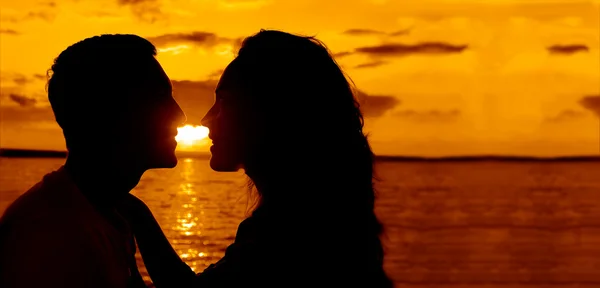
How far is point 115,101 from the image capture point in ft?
9.59

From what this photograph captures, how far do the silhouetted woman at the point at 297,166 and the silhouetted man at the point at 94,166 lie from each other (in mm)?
260

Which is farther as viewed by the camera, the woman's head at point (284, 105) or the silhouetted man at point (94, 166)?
the woman's head at point (284, 105)

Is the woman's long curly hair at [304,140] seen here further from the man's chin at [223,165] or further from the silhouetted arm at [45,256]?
the silhouetted arm at [45,256]

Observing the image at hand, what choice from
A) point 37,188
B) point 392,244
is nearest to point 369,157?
point 37,188

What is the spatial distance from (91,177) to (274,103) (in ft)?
2.21

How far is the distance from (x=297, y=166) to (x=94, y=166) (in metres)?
0.70

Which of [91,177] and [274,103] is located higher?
[274,103]

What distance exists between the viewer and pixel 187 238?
26.6m

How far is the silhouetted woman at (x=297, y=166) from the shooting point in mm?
2764

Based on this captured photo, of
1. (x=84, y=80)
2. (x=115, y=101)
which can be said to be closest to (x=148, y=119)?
(x=115, y=101)

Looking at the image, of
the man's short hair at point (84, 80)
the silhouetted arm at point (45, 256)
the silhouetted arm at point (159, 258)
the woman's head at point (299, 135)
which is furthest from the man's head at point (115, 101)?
the silhouetted arm at point (159, 258)

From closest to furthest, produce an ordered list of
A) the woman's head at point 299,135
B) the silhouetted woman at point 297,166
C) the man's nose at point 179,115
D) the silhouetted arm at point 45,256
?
the silhouetted arm at point 45,256 < the silhouetted woman at point 297,166 < the woman's head at point 299,135 < the man's nose at point 179,115

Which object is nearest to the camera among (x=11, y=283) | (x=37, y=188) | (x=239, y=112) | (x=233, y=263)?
(x=11, y=283)

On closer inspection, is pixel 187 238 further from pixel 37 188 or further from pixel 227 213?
pixel 37 188
